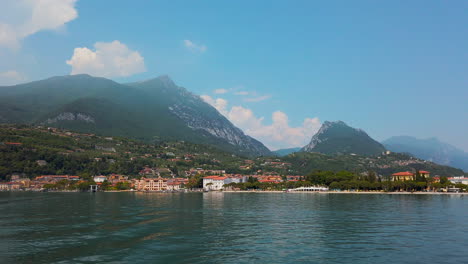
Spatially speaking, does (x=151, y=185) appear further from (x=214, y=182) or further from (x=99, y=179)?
(x=214, y=182)

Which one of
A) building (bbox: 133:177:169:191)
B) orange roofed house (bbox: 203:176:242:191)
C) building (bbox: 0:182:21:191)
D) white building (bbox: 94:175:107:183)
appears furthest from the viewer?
white building (bbox: 94:175:107:183)

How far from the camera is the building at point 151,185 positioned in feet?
595

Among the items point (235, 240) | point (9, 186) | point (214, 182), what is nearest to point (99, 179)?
point (9, 186)

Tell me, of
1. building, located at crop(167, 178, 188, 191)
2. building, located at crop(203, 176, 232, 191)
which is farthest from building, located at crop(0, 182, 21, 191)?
building, located at crop(203, 176, 232, 191)

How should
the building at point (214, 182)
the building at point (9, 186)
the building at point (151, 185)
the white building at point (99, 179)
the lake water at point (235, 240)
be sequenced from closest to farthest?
the lake water at point (235, 240)
the building at point (9, 186)
the building at point (214, 182)
the building at point (151, 185)
the white building at point (99, 179)

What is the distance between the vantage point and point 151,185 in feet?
609

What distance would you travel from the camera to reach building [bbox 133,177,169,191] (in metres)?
181

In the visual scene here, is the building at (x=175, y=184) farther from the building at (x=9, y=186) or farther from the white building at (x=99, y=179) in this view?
the building at (x=9, y=186)

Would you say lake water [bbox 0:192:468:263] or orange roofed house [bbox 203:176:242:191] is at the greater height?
lake water [bbox 0:192:468:263]

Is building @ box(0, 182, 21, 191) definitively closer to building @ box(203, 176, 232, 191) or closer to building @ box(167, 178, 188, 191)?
building @ box(167, 178, 188, 191)

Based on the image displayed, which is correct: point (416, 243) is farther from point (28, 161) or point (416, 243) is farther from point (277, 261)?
point (28, 161)

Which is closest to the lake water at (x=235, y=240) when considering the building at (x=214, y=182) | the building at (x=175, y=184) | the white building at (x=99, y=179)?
the building at (x=214, y=182)

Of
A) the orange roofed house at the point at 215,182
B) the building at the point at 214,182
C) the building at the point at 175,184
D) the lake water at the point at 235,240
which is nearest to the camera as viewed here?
the lake water at the point at 235,240

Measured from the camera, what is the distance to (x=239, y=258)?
25703mm
